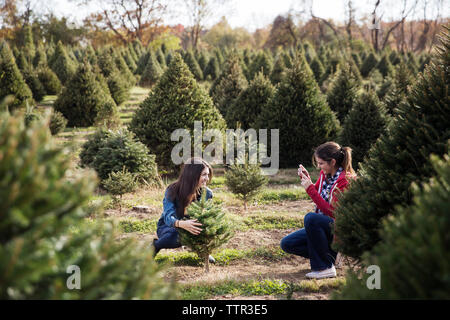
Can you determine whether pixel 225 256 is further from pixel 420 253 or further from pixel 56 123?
pixel 56 123

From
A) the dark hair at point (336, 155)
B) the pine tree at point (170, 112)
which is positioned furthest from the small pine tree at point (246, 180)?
the pine tree at point (170, 112)

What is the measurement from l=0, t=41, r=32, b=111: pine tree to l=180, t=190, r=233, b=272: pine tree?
1092 centimetres

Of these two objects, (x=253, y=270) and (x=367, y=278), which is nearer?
Answer: (x=367, y=278)

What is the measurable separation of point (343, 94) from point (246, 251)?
26.0 feet

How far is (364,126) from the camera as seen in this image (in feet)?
27.7

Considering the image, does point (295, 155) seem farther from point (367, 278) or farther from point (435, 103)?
point (367, 278)

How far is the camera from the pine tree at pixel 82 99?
12695mm

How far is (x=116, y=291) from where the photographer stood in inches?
65.4

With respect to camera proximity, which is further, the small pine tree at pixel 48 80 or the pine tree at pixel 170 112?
the small pine tree at pixel 48 80

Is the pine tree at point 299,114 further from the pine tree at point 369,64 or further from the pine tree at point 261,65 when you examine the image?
the pine tree at point 369,64

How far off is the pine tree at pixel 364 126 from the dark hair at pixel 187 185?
529 cm

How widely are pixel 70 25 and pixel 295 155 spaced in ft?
126

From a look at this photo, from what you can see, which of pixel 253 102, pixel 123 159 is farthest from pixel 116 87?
pixel 123 159
